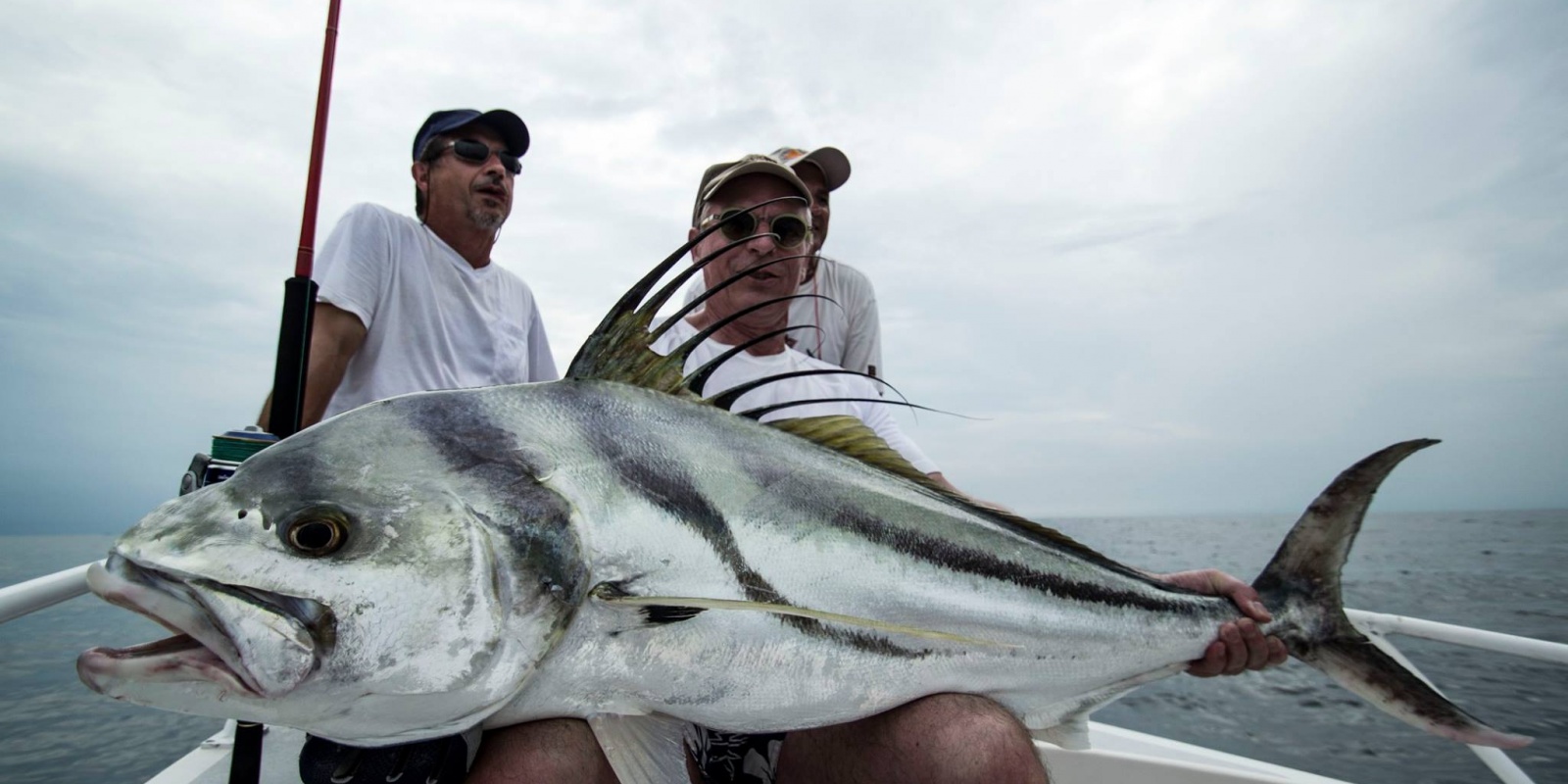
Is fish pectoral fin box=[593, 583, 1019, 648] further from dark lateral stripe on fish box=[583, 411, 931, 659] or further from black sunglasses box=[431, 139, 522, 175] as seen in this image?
black sunglasses box=[431, 139, 522, 175]

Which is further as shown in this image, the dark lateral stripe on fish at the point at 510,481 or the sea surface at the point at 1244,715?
the sea surface at the point at 1244,715

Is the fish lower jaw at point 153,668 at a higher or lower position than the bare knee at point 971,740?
higher

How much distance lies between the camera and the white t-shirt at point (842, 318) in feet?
12.1

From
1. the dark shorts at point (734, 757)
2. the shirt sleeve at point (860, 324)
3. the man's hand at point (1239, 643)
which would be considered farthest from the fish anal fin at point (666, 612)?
the shirt sleeve at point (860, 324)

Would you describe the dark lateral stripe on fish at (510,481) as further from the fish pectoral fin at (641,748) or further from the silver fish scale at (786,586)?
the fish pectoral fin at (641,748)

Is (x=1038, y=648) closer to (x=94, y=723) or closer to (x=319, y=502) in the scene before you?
(x=319, y=502)

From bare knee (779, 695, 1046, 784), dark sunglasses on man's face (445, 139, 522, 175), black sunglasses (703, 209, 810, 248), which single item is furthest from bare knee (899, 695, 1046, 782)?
dark sunglasses on man's face (445, 139, 522, 175)

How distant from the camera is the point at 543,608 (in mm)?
1145

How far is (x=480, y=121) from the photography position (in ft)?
9.20

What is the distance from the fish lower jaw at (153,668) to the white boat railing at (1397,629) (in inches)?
34.4

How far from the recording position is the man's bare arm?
220 centimetres

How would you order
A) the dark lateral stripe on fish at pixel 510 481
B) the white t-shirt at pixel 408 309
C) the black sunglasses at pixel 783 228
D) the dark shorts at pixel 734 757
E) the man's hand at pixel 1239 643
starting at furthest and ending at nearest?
the black sunglasses at pixel 783 228 < the white t-shirt at pixel 408 309 < the dark shorts at pixel 734 757 < the man's hand at pixel 1239 643 < the dark lateral stripe on fish at pixel 510 481

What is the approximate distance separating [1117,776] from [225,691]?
2.73 meters

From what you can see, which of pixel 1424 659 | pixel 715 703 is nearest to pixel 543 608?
pixel 715 703
